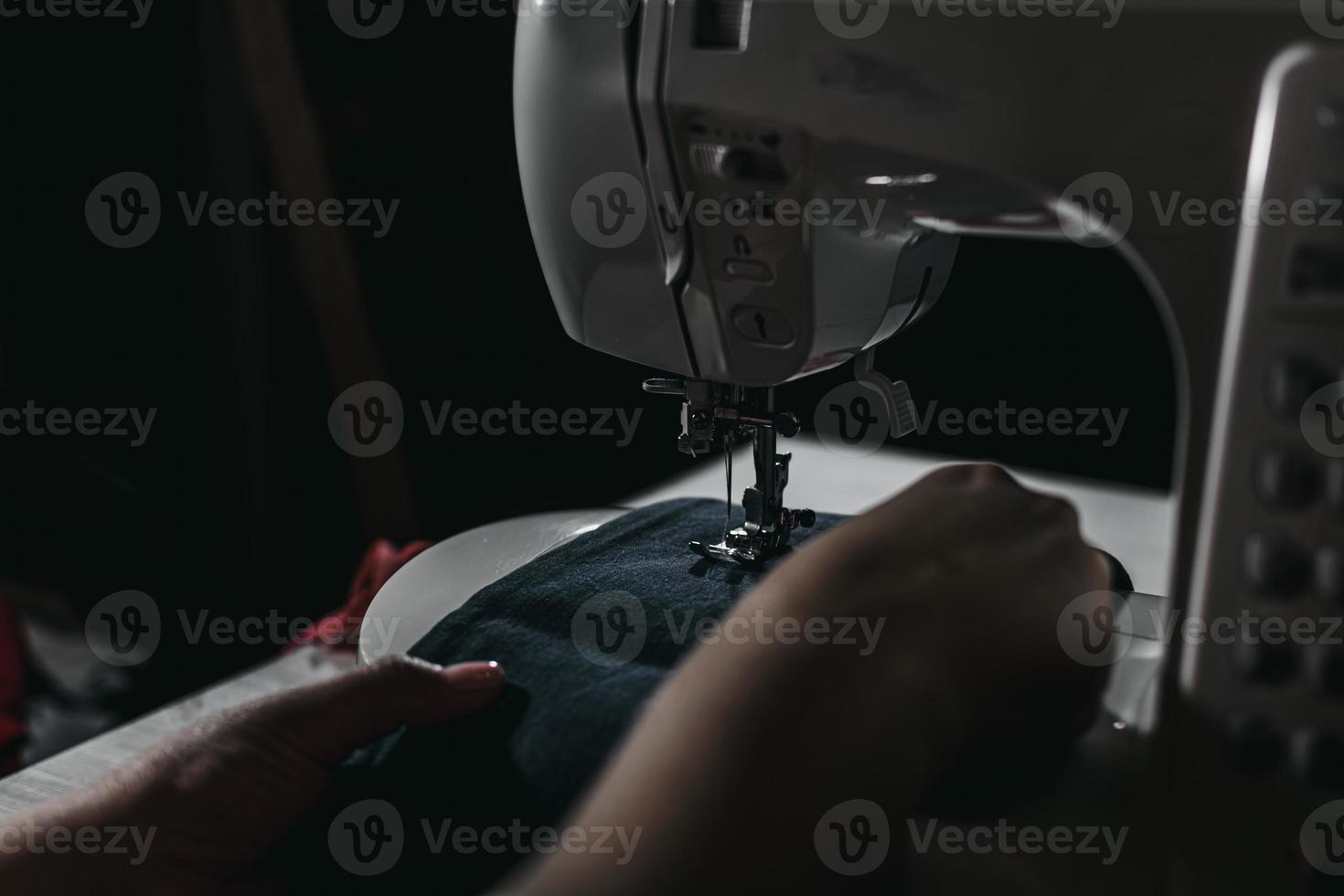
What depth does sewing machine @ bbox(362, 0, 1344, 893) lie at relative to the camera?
1.58ft

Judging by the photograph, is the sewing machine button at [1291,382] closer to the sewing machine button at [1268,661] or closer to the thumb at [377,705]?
the sewing machine button at [1268,661]

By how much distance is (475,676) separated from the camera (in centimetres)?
60

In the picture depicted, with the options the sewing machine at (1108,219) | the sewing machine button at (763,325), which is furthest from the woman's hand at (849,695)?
the sewing machine button at (763,325)

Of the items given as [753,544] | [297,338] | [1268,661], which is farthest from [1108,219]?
[297,338]

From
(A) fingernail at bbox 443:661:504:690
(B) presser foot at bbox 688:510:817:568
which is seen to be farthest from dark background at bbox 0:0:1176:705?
(A) fingernail at bbox 443:661:504:690

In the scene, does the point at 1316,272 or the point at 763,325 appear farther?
the point at 763,325

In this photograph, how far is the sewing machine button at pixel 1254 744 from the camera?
50 centimetres

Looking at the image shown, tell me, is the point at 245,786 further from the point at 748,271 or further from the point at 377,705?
the point at 748,271

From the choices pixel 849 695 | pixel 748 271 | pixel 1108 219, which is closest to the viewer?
pixel 849 695

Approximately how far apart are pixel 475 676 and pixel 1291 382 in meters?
0.42

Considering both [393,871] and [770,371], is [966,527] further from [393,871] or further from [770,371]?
[393,871]

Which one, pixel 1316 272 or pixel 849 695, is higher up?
pixel 1316 272

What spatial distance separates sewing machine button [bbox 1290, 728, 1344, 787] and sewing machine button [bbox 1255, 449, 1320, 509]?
0.10 meters

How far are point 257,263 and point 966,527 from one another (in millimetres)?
1726
